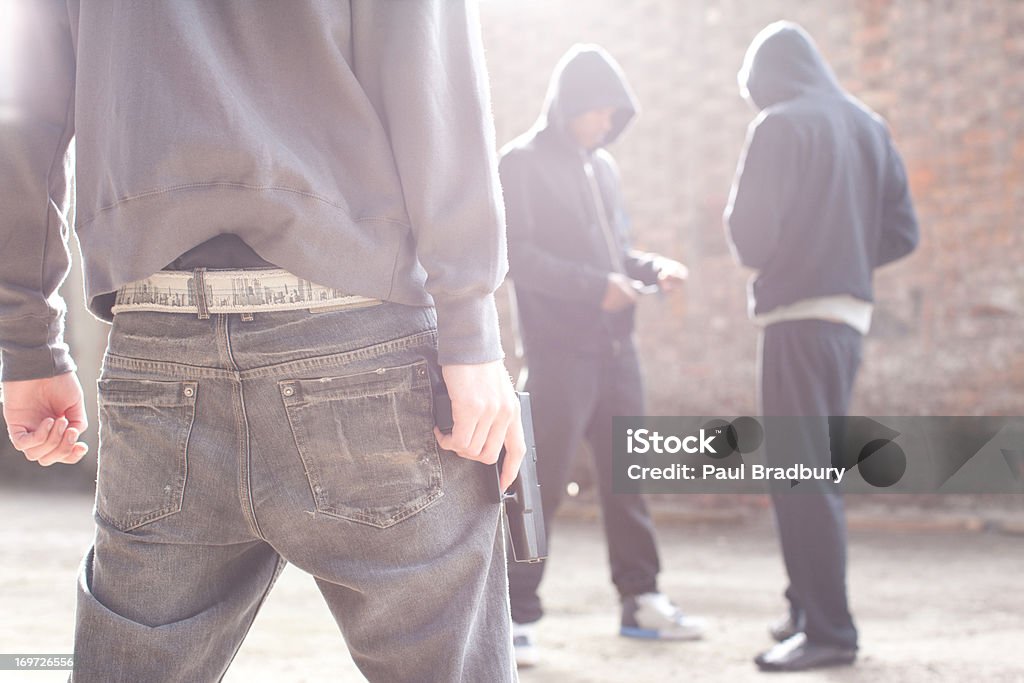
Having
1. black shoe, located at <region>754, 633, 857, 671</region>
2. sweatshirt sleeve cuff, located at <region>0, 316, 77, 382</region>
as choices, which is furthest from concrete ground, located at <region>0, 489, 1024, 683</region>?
sweatshirt sleeve cuff, located at <region>0, 316, 77, 382</region>

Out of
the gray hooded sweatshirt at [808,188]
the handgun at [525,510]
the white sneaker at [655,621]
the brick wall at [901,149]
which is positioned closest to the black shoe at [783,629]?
the white sneaker at [655,621]

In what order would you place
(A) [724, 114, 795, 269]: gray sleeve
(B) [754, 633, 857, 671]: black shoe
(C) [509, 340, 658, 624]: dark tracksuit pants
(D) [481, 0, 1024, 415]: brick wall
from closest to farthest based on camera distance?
(B) [754, 633, 857, 671]: black shoe < (A) [724, 114, 795, 269]: gray sleeve < (C) [509, 340, 658, 624]: dark tracksuit pants < (D) [481, 0, 1024, 415]: brick wall

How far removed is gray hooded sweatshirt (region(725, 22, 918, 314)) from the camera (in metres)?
3.41

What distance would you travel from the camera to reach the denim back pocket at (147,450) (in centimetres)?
116

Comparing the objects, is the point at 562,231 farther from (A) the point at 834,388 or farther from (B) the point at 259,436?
(B) the point at 259,436

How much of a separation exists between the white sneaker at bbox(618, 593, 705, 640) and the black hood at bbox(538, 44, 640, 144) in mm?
1732

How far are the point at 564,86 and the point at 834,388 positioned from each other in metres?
1.48

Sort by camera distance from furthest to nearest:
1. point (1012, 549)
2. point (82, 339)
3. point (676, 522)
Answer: point (82, 339)
point (676, 522)
point (1012, 549)

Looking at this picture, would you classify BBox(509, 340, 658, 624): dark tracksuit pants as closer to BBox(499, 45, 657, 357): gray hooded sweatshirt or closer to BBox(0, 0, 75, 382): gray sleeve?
BBox(499, 45, 657, 357): gray hooded sweatshirt

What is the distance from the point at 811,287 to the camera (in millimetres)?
3377

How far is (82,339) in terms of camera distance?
809 centimetres

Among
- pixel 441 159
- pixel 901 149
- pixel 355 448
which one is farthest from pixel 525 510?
pixel 901 149

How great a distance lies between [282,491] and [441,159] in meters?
0.40

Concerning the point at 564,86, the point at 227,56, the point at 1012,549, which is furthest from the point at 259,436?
the point at 1012,549
